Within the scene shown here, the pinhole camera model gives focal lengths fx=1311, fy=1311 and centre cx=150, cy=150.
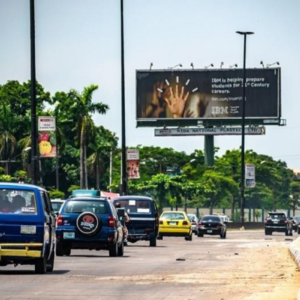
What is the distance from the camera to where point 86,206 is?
35.7 meters

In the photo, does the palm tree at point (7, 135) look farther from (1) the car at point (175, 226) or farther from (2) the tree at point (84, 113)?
(1) the car at point (175, 226)

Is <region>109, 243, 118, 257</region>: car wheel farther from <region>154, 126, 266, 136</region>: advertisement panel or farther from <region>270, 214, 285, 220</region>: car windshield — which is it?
<region>154, 126, 266, 136</region>: advertisement panel

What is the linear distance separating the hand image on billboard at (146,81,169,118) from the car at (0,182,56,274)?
92.6 metres

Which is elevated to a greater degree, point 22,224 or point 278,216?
point 22,224

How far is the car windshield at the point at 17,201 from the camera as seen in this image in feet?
80.9

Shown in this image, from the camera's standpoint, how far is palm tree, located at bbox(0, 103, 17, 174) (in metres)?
113

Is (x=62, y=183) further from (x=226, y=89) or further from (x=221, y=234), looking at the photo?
(x=221, y=234)

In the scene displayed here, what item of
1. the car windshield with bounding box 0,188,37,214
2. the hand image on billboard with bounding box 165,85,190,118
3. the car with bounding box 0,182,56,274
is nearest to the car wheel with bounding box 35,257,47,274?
the car with bounding box 0,182,56,274

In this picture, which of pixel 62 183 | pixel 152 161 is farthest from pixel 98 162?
pixel 152 161

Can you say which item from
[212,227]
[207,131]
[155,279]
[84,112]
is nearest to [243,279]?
[155,279]

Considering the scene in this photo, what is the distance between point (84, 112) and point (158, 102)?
1465cm

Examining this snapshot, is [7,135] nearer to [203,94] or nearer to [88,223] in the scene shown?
[203,94]

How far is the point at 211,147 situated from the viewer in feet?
394

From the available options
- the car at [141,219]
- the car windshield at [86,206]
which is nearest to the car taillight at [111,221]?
the car windshield at [86,206]
